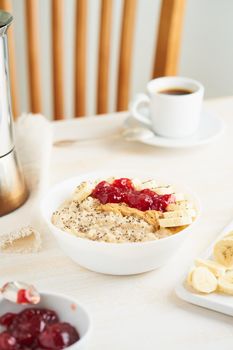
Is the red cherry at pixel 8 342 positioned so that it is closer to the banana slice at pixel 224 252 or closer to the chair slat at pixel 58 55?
the banana slice at pixel 224 252

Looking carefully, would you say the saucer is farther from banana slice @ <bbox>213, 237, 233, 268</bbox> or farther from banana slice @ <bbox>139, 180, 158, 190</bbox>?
banana slice @ <bbox>213, 237, 233, 268</bbox>

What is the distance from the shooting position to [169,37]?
1562mm

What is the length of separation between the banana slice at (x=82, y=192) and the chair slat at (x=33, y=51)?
69cm

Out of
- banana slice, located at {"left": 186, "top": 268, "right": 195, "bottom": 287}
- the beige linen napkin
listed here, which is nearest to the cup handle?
the beige linen napkin

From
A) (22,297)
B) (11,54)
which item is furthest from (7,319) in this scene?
(11,54)

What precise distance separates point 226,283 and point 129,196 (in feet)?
0.67

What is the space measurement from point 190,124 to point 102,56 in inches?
16.7

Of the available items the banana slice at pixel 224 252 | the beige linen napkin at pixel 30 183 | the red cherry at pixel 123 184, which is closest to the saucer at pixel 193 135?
the beige linen napkin at pixel 30 183

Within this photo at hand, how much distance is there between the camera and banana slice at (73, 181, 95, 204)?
0.94m

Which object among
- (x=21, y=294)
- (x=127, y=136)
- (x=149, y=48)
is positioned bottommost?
(x=149, y=48)

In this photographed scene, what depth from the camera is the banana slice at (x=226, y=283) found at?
789 millimetres

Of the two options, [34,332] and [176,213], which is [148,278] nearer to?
[176,213]

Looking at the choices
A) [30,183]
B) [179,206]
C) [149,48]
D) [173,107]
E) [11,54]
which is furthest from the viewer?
[149,48]

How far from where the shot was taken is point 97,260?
835 millimetres
